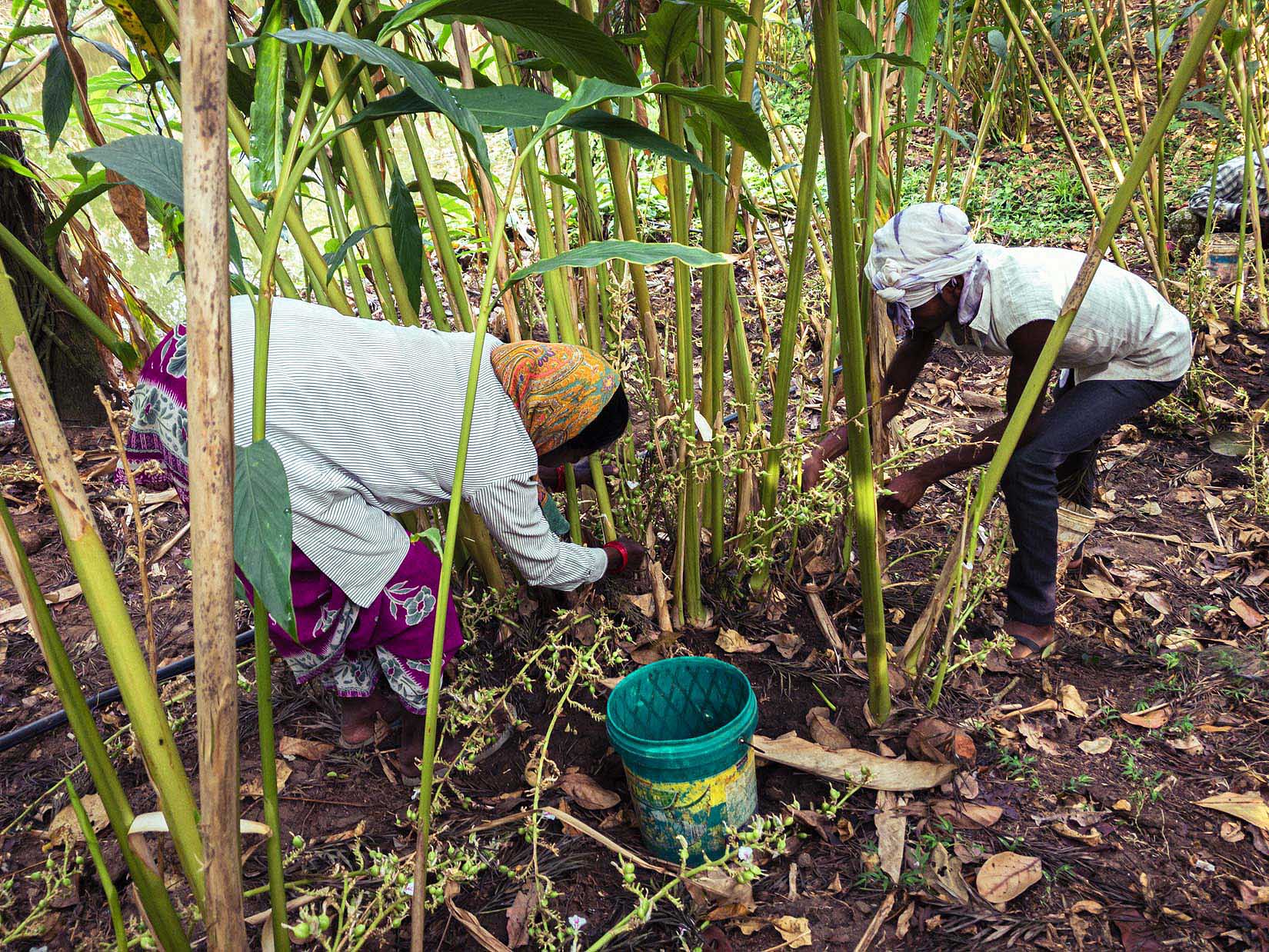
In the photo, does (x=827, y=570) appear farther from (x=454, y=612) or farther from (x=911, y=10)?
(x=911, y=10)

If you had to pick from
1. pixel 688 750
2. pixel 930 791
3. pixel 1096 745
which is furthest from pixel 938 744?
pixel 688 750

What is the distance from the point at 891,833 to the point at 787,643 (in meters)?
0.45

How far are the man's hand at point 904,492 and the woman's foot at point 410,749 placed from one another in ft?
3.22

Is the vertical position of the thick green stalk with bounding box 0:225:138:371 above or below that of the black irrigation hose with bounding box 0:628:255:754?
above

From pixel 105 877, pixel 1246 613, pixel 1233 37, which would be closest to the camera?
pixel 105 877

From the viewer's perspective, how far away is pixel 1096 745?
1.57 meters

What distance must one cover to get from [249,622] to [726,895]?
1186mm

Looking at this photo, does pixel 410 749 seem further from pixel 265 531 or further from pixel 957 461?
pixel 957 461

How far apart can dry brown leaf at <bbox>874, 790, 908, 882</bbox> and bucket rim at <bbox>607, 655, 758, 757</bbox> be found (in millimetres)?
289

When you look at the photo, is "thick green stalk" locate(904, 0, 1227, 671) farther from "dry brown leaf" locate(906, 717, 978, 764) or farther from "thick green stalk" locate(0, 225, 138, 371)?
"thick green stalk" locate(0, 225, 138, 371)

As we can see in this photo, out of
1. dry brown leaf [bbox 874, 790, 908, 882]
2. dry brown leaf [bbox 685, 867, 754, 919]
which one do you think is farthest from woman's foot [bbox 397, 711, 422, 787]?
dry brown leaf [bbox 874, 790, 908, 882]

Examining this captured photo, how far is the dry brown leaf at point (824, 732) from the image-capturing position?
1.56 metres

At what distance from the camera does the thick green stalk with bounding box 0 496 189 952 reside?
2.17 ft

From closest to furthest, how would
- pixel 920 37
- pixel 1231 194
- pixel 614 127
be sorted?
pixel 614 127, pixel 920 37, pixel 1231 194
